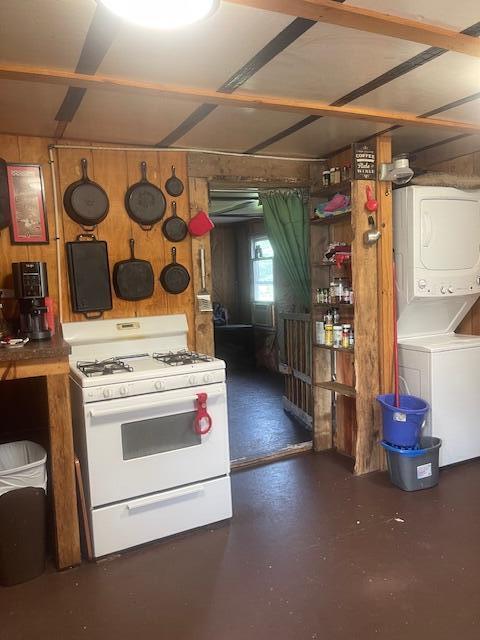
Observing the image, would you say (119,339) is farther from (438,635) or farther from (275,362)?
(275,362)

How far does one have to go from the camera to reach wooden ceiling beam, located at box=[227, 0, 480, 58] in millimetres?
1390

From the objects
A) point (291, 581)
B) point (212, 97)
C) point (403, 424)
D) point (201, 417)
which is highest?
point (212, 97)

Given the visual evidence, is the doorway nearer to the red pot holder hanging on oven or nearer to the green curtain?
the green curtain

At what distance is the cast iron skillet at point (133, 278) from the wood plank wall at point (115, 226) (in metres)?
0.05

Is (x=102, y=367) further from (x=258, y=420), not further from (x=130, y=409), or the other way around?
(x=258, y=420)

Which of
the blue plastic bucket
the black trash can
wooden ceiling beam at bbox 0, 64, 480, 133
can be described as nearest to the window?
the blue plastic bucket

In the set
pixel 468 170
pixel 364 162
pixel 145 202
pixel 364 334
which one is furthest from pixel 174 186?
pixel 468 170

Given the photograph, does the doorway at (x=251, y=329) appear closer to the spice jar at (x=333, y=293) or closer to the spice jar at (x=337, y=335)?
the spice jar at (x=337, y=335)

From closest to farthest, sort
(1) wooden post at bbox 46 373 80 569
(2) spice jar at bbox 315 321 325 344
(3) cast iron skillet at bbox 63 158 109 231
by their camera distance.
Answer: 1. (1) wooden post at bbox 46 373 80 569
2. (3) cast iron skillet at bbox 63 158 109 231
3. (2) spice jar at bbox 315 321 325 344

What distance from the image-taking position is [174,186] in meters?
3.04

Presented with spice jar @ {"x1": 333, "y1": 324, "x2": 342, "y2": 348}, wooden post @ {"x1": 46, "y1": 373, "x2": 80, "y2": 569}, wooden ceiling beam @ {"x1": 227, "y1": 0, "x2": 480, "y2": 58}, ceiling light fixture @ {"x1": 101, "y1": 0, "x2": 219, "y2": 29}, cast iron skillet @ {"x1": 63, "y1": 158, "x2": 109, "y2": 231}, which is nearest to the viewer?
ceiling light fixture @ {"x1": 101, "y1": 0, "x2": 219, "y2": 29}

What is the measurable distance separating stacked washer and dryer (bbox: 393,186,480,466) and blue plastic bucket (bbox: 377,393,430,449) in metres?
0.24

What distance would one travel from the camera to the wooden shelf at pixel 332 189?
124 inches

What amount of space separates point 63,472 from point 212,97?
6.03 ft
